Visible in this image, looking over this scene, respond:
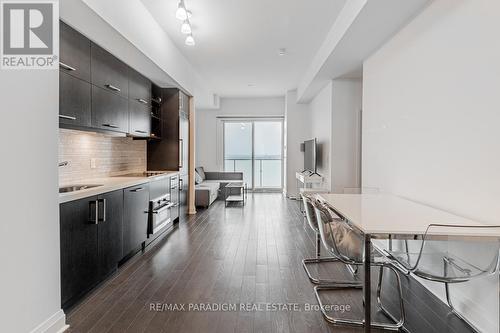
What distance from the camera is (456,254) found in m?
2.14

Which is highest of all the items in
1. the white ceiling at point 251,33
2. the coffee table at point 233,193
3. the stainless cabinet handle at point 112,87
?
the white ceiling at point 251,33

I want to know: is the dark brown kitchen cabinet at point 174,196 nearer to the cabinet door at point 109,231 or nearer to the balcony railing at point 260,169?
the cabinet door at point 109,231

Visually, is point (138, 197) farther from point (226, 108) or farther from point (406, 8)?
point (226, 108)

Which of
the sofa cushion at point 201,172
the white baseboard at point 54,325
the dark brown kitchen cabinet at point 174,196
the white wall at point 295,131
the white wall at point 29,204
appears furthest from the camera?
the sofa cushion at point 201,172

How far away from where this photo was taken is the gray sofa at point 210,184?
6551 millimetres

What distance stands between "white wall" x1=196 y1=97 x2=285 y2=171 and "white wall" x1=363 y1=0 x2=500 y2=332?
5799mm

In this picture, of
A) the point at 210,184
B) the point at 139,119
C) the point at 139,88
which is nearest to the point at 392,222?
the point at 139,119

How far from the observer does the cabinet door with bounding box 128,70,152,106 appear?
12.5ft

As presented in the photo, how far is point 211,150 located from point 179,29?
5.55 meters

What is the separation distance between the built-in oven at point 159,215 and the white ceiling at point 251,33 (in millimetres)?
2247

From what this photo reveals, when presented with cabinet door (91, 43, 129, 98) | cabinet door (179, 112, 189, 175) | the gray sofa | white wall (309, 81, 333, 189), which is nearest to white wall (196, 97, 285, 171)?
the gray sofa

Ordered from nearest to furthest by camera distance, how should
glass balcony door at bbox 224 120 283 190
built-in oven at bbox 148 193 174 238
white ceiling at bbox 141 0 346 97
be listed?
1. white ceiling at bbox 141 0 346 97
2. built-in oven at bbox 148 193 174 238
3. glass balcony door at bbox 224 120 283 190

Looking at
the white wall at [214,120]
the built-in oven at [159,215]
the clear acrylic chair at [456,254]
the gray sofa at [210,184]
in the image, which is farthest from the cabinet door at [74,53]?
the white wall at [214,120]

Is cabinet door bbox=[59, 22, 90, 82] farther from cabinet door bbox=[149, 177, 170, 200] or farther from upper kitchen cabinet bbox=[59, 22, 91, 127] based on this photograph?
cabinet door bbox=[149, 177, 170, 200]
